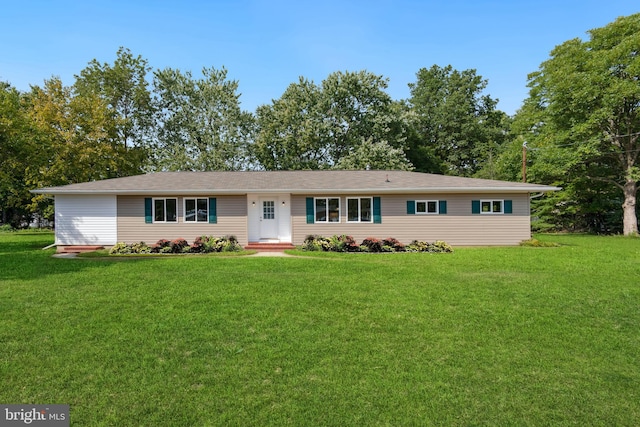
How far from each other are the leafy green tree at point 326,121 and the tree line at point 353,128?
85 millimetres

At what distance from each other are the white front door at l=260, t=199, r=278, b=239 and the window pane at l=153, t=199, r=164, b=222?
4.15m

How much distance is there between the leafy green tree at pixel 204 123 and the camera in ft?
94.5

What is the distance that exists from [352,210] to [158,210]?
26.9ft

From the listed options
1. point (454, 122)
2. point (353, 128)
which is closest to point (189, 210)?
point (353, 128)

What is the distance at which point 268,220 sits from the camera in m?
15.1

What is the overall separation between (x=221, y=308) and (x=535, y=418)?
428 centimetres

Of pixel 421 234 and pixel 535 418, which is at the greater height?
pixel 421 234

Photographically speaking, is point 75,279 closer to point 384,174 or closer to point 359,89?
point 384,174

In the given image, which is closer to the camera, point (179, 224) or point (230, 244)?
point (230, 244)

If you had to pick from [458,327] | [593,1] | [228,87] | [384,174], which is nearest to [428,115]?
[228,87]

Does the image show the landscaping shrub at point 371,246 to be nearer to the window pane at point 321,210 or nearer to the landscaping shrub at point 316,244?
the landscaping shrub at point 316,244

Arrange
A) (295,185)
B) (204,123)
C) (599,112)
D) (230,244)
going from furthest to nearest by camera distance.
A: (204,123) → (599,112) → (295,185) → (230,244)

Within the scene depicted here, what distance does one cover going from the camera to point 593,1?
1134cm

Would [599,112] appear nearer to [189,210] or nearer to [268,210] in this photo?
[268,210]
